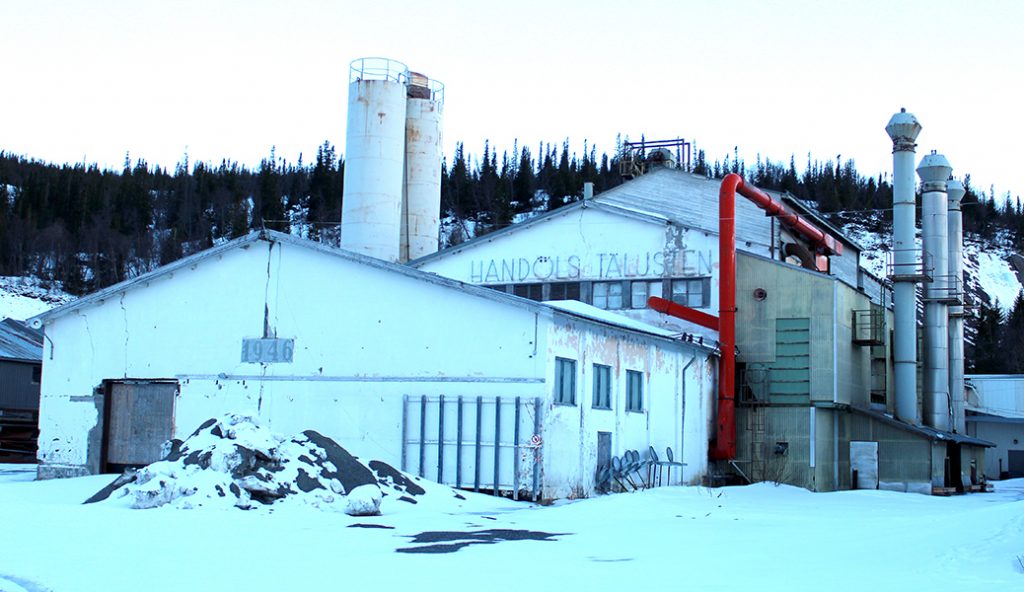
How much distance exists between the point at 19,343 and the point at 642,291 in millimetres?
26813

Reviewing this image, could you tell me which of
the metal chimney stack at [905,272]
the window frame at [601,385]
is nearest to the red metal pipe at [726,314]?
the metal chimney stack at [905,272]

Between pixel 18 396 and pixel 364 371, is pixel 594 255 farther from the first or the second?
pixel 18 396

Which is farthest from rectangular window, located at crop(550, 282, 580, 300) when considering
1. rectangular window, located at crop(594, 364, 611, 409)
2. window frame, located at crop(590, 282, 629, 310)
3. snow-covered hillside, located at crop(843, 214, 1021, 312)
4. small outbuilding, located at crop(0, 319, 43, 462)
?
snow-covered hillside, located at crop(843, 214, 1021, 312)

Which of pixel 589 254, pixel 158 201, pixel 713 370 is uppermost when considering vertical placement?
pixel 158 201

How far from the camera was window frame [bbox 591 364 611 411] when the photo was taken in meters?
26.2

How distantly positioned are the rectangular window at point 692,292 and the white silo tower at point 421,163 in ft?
43.8

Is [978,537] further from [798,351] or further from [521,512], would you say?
[798,351]

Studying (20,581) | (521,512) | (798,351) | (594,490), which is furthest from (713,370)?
(20,581)

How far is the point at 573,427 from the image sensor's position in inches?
981

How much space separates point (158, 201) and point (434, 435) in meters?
112

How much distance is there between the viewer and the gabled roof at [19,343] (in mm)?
44906

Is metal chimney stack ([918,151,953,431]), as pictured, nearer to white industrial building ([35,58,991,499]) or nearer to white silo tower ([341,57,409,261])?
white industrial building ([35,58,991,499])

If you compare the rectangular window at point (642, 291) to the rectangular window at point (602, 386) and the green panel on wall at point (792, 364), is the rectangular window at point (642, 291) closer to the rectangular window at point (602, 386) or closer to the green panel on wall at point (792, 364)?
the green panel on wall at point (792, 364)

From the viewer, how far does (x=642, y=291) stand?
121 feet
